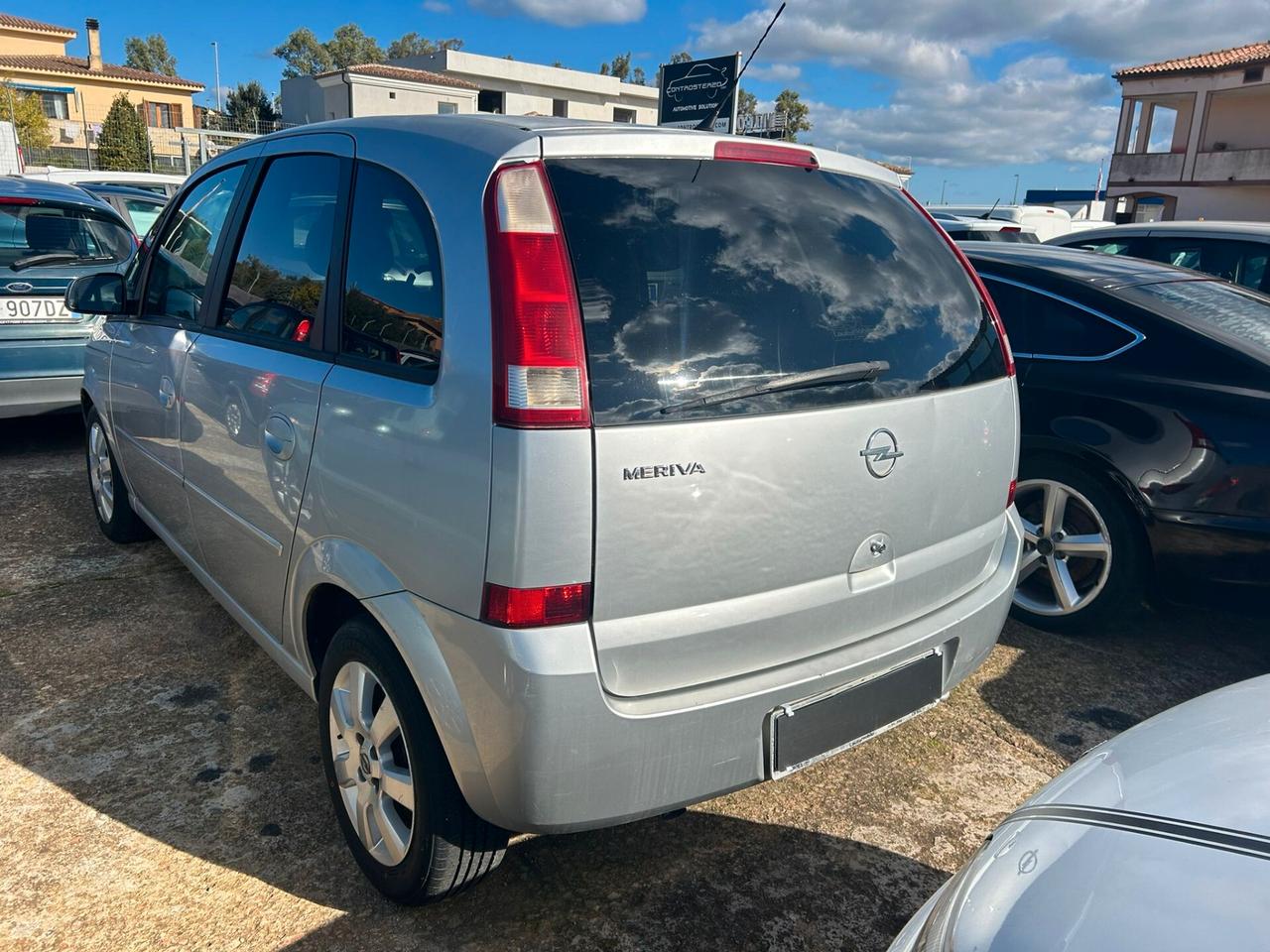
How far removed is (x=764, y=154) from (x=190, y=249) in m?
2.15

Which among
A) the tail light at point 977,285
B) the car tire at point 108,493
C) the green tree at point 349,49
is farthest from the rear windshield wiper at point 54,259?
the green tree at point 349,49

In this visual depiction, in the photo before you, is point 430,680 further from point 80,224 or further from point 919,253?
point 80,224

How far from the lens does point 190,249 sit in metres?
3.27

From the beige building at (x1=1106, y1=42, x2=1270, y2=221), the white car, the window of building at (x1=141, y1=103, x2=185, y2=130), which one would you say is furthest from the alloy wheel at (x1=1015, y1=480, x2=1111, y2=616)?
the window of building at (x1=141, y1=103, x2=185, y2=130)

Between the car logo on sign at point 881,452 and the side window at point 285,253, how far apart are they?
139cm

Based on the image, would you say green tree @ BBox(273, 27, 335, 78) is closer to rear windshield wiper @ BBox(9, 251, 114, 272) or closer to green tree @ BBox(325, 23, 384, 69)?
green tree @ BBox(325, 23, 384, 69)

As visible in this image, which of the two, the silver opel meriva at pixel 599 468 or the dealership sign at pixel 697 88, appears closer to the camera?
the silver opel meriva at pixel 599 468

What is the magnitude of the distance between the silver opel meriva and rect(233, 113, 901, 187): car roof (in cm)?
1

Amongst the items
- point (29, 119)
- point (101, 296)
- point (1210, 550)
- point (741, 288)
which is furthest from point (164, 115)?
point (741, 288)

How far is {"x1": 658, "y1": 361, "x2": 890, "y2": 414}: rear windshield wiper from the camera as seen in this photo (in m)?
1.84

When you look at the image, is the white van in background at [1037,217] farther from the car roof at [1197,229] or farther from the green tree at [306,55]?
the green tree at [306,55]

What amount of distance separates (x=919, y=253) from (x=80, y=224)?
560 centimetres

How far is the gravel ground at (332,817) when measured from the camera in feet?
7.19

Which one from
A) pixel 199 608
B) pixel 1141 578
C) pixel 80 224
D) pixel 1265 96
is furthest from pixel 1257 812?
pixel 1265 96
